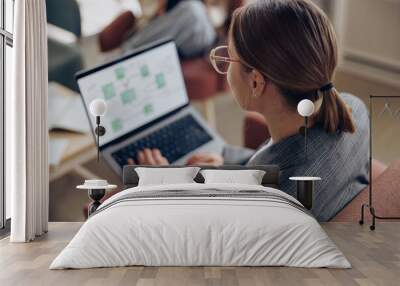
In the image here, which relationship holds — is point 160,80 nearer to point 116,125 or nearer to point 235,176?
point 116,125

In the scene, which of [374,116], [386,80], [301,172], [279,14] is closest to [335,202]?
[301,172]

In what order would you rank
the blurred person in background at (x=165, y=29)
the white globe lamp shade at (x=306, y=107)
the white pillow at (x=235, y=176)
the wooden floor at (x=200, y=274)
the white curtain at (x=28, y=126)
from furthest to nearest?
the blurred person in background at (x=165, y=29)
the white globe lamp shade at (x=306, y=107)
the white pillow at (x=235, y=176)
the white curtain at (x=28, y=126)
the wooden floor at (x=200, y=274)

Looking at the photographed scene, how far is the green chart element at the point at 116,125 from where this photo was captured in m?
6.51

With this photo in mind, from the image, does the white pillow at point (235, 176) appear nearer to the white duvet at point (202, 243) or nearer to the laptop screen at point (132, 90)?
the laptop screen at point (132, 90)

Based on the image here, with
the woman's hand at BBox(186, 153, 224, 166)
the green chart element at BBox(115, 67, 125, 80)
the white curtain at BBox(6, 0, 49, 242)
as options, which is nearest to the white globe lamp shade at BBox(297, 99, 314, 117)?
the woman's hand at BBox(186, 153, 224, 166)

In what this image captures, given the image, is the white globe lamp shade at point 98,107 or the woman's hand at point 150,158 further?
the woman's hand at point 150,158

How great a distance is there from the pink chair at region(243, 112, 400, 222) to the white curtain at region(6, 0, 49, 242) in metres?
2.15

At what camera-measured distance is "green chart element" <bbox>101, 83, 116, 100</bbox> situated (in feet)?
21.2

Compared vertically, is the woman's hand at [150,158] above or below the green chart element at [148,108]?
below

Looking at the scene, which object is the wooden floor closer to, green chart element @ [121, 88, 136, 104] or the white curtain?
the white curtain

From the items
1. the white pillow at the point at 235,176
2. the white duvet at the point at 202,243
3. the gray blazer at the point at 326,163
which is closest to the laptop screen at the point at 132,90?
the white pillow at the point at 235,176

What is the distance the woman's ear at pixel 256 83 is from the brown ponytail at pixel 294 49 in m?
0.05

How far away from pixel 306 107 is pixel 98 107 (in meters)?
2.09

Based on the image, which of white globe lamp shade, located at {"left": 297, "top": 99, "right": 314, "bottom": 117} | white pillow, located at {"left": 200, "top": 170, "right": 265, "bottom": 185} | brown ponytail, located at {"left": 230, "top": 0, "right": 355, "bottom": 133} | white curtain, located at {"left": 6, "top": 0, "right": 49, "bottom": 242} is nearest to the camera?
white curtain, located at {"left": 6, "top": 0, "right": 49, "bottom": 242}
